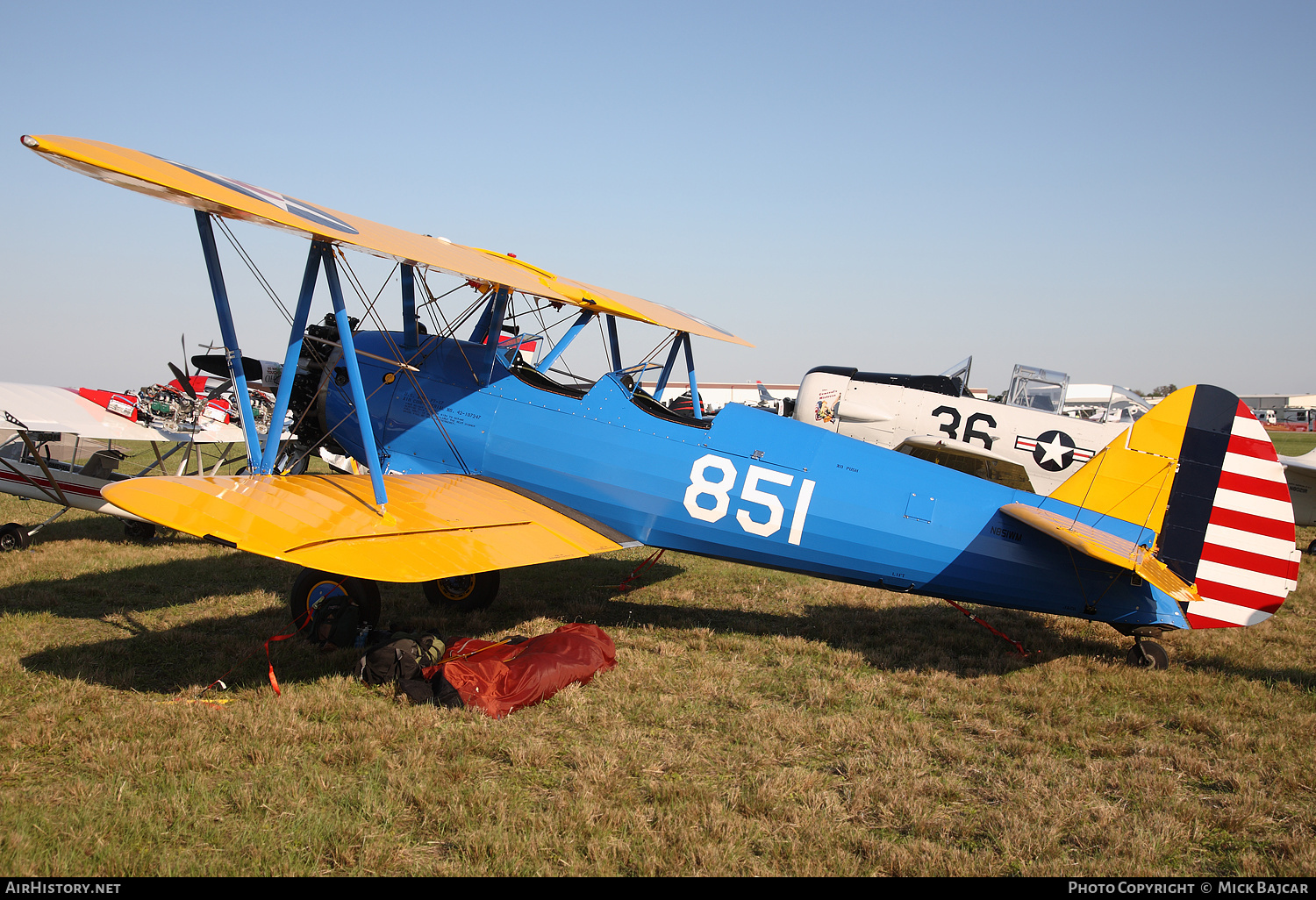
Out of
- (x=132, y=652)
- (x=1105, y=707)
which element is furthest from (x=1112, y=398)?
(x=132, y=652)

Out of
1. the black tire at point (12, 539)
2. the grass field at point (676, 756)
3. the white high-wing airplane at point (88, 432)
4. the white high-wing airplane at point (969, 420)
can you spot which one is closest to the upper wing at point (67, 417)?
the white high-wing airplane at point (88, 432)

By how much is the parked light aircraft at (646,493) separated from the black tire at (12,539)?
5.06 meters

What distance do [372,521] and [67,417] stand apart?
19.7 feet

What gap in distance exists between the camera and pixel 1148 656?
16.8 ft

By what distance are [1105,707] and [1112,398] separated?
793 centimetres

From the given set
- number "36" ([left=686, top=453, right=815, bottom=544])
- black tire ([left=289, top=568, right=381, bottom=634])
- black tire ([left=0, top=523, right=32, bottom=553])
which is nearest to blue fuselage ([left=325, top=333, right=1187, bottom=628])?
number "36" ([left=686, top=453, right=815, bottom=544])

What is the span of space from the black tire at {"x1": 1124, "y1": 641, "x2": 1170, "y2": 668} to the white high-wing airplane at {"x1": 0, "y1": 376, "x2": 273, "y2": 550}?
8704mm

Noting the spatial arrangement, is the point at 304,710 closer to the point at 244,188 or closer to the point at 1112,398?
the point at 244,188

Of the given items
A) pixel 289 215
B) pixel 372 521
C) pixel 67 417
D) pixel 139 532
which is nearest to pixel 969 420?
pixel 372 521

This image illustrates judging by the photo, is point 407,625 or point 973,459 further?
point 973,459

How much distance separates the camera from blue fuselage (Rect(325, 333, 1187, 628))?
16.7 feet

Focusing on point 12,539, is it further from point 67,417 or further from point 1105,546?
point 1105,546
